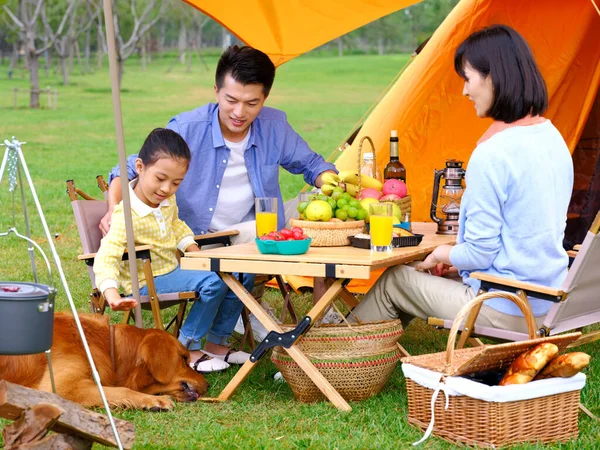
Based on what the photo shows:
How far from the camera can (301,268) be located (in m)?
3.63

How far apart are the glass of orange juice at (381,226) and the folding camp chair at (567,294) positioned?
1.14 feet

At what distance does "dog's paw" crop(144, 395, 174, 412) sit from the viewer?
3.79m

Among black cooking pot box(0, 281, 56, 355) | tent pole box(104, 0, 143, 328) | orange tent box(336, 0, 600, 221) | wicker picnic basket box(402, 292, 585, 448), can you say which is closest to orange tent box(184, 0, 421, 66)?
orange tent box(336, 0, 600, 221)

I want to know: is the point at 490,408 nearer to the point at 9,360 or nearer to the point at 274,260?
the point at 274,260

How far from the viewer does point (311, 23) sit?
5.69 m

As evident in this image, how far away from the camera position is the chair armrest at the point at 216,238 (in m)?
4.59

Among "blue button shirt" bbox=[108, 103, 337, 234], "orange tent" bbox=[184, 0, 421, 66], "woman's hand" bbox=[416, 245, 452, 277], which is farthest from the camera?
"orange tent" bbox=[184, 0, 421, 66]

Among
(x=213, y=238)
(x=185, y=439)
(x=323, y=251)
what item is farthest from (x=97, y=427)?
(x=213, y=238)

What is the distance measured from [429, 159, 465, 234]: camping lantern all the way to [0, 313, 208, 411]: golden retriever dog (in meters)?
1.34

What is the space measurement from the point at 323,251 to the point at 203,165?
117 centimetres

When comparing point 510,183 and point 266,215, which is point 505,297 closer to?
point 510,183

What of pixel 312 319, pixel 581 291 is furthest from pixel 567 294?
pixel 312 319

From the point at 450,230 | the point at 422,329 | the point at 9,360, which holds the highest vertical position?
the point at 450,230

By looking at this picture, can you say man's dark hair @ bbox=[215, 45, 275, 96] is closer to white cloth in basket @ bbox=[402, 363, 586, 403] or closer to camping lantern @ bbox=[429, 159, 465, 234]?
camping lantern @ bbox=[429, 159, 465, 234]
